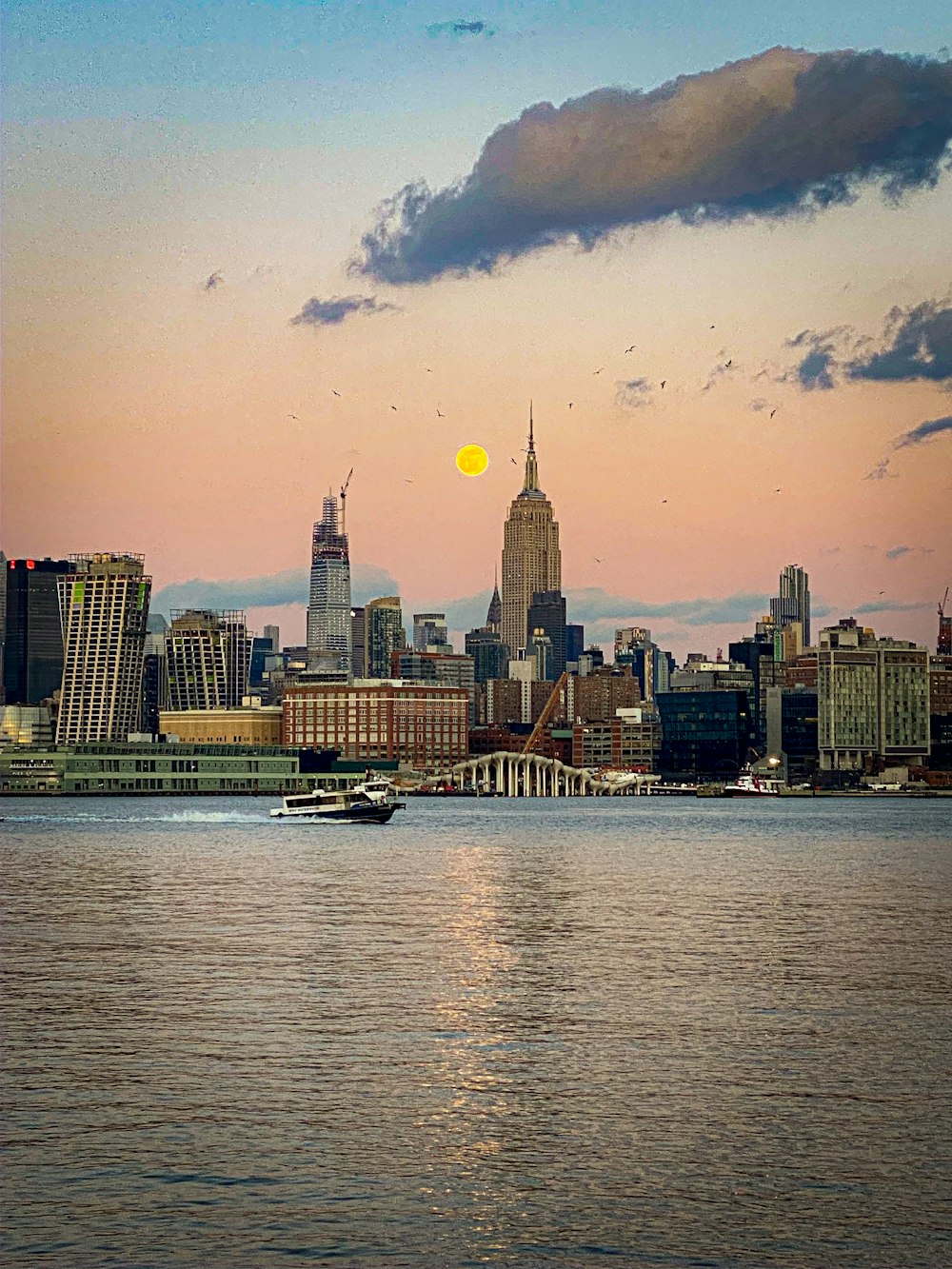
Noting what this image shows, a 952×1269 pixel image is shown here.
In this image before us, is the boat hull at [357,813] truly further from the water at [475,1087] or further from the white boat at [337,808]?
the water at [475,1087]

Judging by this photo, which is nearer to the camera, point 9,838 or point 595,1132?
point 595,1132

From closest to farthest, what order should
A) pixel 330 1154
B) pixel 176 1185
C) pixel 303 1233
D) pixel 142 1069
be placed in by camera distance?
1. pixel 303 1233
2. pixel 176 1185
3. pixel 330 1154
4. pixel 142 1069

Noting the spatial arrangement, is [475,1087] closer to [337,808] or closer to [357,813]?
[357,813]

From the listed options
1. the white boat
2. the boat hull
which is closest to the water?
the boat hull

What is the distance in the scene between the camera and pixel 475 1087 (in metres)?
Result: 38.2

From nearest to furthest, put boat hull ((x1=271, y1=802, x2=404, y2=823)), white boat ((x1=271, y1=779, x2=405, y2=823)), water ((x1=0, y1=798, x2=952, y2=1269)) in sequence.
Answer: water ((x1=0, y1=798, x2=952, y2=1269)) → boat hull ((x1=271, y1=802, x2=404, y2=823)) → white boat ((x1=271, y1=779, x2=405, y2=823))

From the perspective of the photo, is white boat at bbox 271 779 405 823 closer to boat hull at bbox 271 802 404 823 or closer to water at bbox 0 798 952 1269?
boat hull at bbox 271 802 404 823

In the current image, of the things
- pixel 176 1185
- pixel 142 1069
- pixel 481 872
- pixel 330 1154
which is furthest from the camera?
pixel 481 872

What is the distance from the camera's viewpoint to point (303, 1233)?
90.6 feet

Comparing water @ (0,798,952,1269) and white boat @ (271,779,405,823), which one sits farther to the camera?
white boat @ (271,779,405,823)

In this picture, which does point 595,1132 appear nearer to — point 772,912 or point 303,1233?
point 303,1233

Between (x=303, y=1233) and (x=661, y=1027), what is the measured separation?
1928 cm

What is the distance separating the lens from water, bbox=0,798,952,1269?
91.2 ft

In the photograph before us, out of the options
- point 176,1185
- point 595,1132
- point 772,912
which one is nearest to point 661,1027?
point 595,1132
